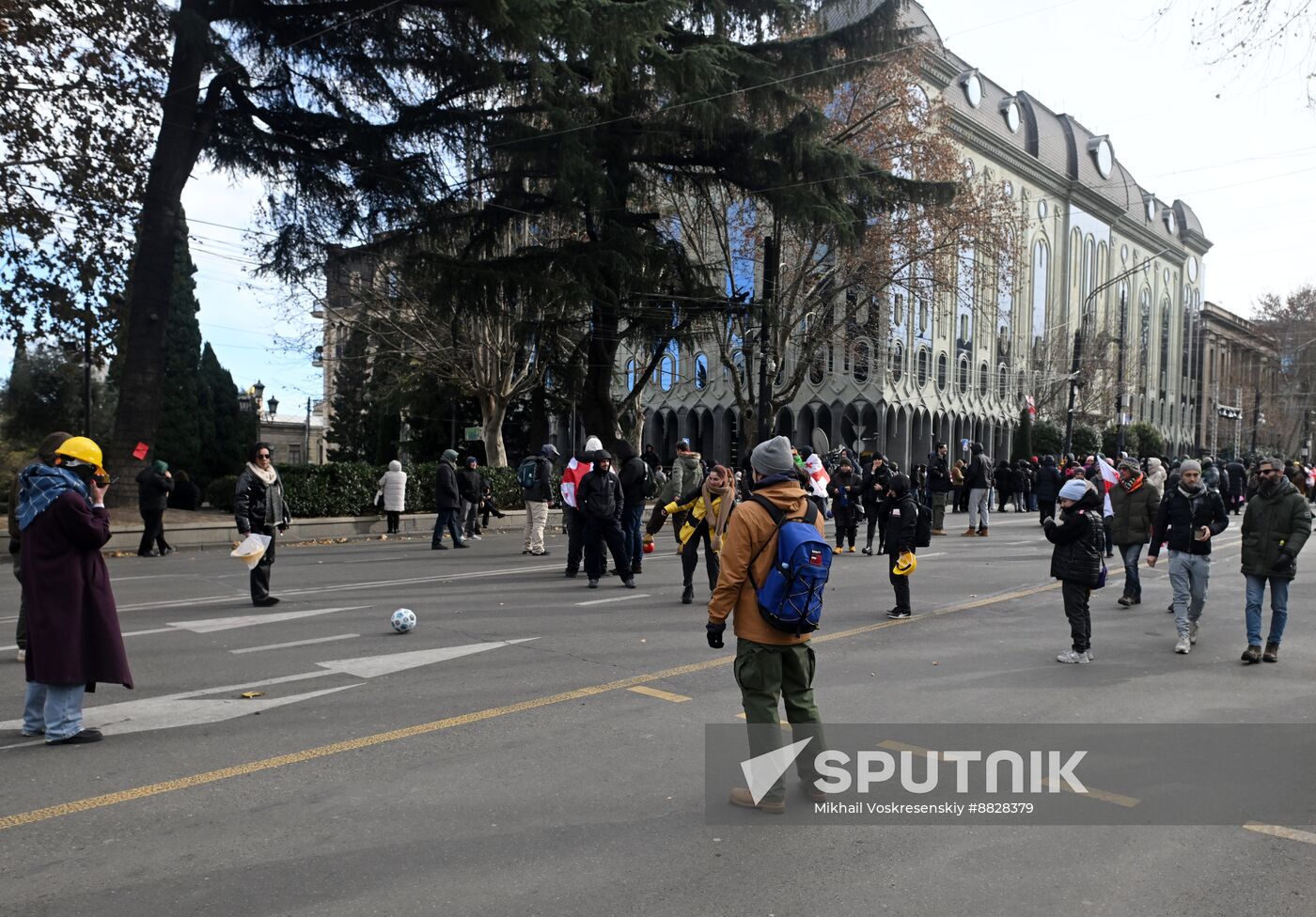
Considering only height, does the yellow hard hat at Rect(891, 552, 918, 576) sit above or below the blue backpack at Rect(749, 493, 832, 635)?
below

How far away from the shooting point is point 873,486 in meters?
16.0

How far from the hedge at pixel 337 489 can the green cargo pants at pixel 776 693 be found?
607 inches

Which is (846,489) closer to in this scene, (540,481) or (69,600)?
(540,481)

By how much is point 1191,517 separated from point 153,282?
18436mm

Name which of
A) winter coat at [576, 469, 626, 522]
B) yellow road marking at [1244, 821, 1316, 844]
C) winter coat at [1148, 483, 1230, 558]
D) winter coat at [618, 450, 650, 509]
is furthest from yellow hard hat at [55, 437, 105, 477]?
winter coat at [1148, 483, 1230, 558]

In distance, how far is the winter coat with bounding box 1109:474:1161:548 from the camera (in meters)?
11.4

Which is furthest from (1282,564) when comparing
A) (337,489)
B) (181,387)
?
(181,387)

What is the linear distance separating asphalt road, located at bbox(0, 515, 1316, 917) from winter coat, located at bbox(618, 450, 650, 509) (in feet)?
7.93

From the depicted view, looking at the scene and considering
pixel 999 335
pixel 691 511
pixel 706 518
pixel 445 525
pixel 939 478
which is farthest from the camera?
pixel 999 335

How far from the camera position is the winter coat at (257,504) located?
9906mm

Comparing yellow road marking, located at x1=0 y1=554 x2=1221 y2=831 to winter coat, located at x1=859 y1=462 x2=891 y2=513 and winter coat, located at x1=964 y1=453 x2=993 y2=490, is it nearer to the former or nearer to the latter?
winter coat, located at x1=859 y1=462 x2=891 y2=513

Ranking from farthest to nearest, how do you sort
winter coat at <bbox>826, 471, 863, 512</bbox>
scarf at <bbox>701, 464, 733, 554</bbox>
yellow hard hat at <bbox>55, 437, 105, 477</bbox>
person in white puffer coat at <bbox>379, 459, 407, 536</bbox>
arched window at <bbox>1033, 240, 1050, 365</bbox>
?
arched window at <bbox>1033, 240, 1050, 365</bbox> → person in white puffer coat at <bbox>379, 459, 407, 536</bbox> → winter coat at <bbox>826, 471, 863, 512</bbox> → scarf at <bbox>701, 464, 733, 554</bbox> → yellow hard hat at <bbox>55, 437, 105, 477</bbox>

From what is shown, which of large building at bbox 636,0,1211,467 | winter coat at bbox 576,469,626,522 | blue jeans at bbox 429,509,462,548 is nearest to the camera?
winter coat at bbox 576,469,626,522

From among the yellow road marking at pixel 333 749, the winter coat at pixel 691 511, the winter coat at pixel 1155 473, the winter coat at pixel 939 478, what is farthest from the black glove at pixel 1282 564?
the winter coat at pixel 939 478
